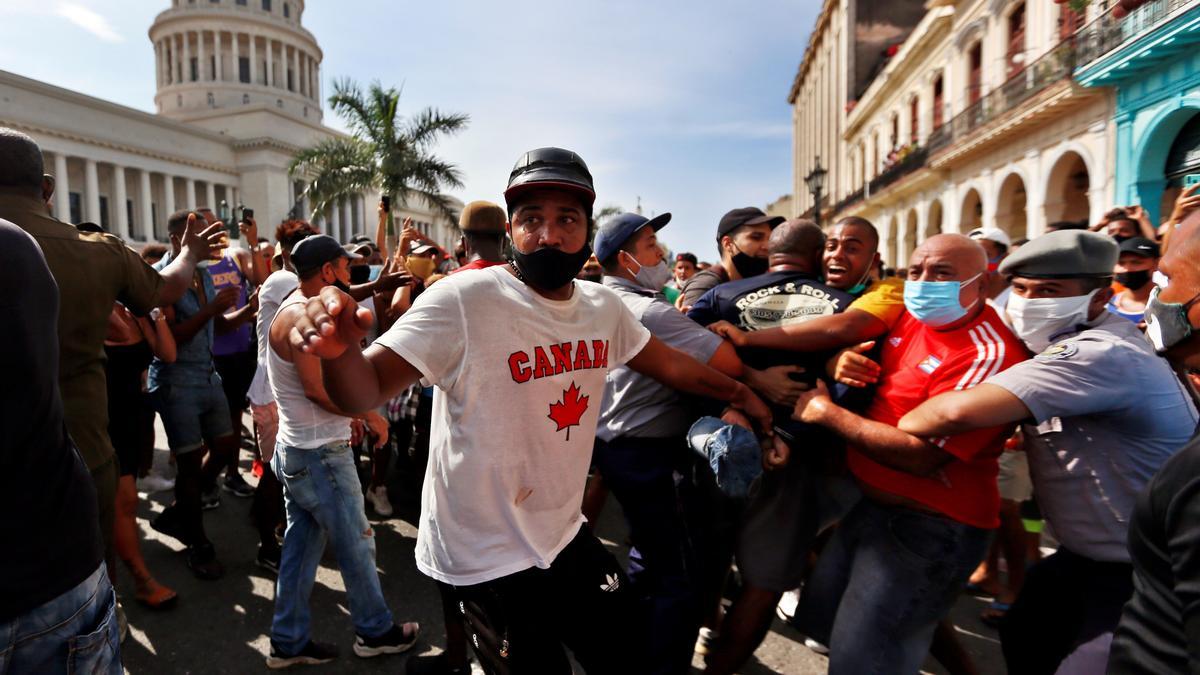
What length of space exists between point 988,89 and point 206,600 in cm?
2249

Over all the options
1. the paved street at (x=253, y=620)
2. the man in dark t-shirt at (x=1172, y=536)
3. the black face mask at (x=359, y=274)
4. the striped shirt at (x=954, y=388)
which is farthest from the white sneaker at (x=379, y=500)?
the man in dark t-shirt at (x=1172, y=536)

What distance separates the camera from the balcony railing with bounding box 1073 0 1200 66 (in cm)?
1080

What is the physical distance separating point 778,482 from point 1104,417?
1.21 meters

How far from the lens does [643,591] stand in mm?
2887

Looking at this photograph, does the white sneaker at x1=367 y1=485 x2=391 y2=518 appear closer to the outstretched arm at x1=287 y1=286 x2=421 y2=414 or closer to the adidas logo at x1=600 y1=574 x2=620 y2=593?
the adidas logo at x1=600 y1=574 x2=620 y2=593

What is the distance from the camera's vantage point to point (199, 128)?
178 feet

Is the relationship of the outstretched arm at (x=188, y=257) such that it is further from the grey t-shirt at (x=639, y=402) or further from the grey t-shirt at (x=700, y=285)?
the grey t-shirt at (x=700, y=285)

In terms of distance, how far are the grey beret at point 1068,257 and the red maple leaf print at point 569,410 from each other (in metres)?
1.66

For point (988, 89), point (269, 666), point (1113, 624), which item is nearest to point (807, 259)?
point (1113, 624)

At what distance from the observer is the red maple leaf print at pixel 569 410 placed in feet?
6.59

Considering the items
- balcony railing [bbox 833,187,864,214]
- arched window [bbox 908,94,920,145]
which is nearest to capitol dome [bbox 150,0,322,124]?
balcony railing [bbox 833,187,864,214]

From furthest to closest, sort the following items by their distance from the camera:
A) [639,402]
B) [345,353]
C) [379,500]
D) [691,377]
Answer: [379,500], [639,402], [691,377], [345,353]

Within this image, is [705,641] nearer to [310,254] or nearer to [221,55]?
[310,254]

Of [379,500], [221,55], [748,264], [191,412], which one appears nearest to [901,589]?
[748,264]
